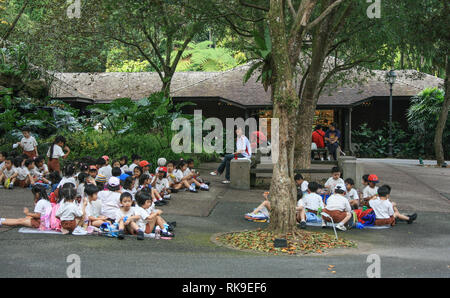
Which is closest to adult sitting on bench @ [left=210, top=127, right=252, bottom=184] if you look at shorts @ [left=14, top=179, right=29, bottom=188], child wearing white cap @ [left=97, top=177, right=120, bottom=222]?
shorts @ [left=14, top=179, right=29, bottom=188]

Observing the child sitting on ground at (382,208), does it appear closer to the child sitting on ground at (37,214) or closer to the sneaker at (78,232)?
the sneaker at (78,232)

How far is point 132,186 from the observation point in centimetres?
1027

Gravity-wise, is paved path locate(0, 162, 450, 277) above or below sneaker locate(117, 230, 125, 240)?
below

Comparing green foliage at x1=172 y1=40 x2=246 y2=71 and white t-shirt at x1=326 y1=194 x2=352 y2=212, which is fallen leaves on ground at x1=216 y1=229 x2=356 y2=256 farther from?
green foliage at x1=172 y1=40 x2=246 y2=71

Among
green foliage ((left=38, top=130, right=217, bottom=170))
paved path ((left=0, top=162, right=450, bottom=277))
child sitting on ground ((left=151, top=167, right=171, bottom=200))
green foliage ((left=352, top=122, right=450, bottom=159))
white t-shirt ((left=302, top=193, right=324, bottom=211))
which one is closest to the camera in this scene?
paved path ((left=0, top=162, right=450, bottom=277))

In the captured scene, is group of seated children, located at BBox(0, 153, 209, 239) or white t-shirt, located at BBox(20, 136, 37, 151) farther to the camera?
white t-shirt, located at BBox(20, 136, 37, 151)

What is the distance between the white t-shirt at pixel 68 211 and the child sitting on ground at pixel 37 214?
396mm

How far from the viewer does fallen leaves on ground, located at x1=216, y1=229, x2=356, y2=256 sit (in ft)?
28.2

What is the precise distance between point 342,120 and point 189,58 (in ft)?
62.3

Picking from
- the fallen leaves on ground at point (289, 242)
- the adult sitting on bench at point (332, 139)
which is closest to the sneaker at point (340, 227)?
the fallen leaves on ground at point (289, 242)

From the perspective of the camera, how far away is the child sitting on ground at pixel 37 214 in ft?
29.9

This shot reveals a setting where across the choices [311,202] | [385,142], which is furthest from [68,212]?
[385,142]

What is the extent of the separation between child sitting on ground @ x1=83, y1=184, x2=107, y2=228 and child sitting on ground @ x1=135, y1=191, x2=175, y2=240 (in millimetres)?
707

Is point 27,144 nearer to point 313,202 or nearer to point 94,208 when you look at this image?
point 94,208
